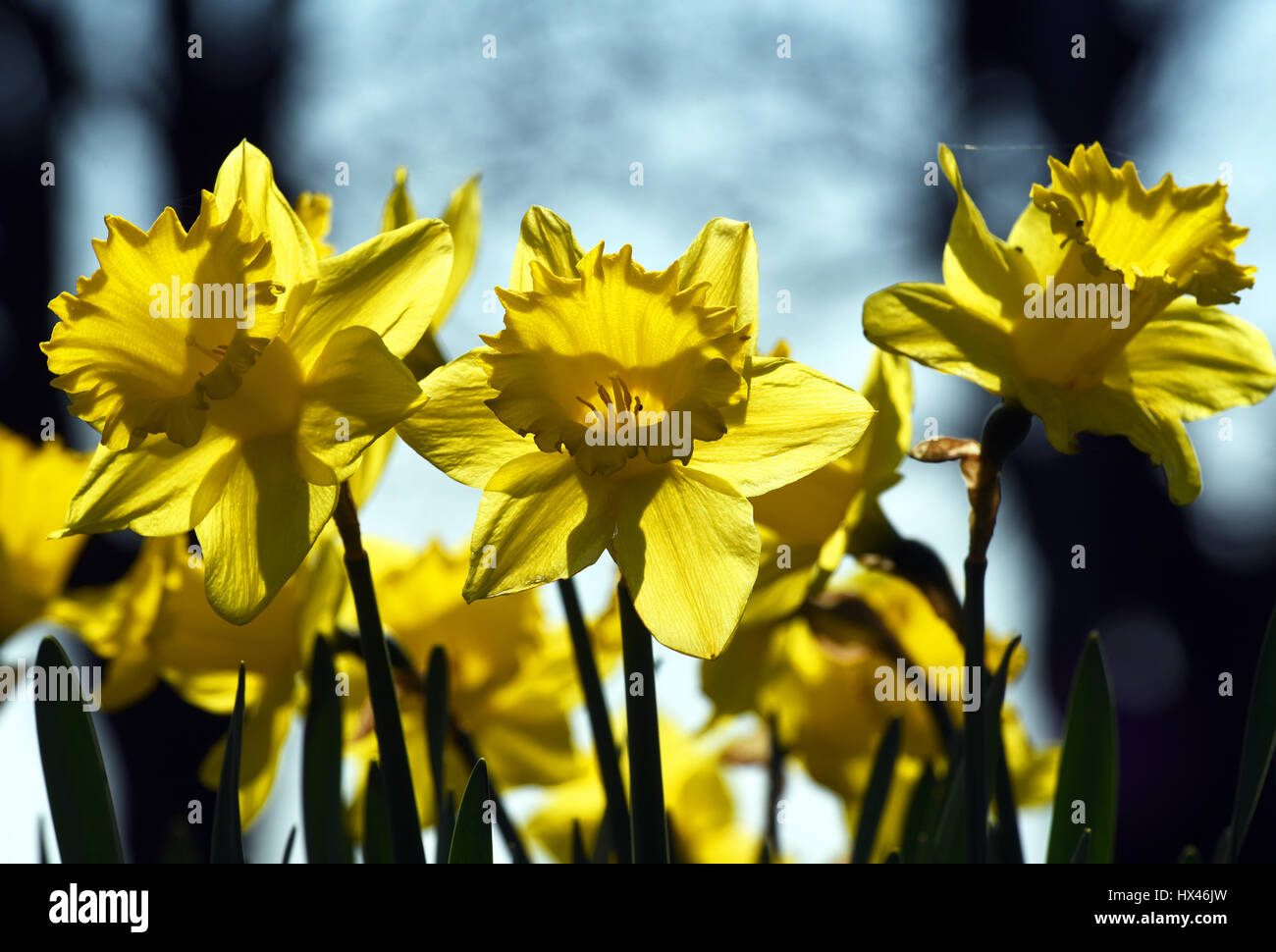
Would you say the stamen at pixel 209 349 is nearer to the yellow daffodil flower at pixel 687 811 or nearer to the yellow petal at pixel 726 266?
the yellow petal at pixel 726 266

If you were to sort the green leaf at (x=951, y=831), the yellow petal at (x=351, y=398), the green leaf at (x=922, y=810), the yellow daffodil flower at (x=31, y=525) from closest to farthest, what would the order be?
1. the yellow petal at (x=351, y=398)
2. the green leaf at (x=951, y=831)
3. the green leaf at (x=922, y=810)
4. the yellow daffodil flower at (x=31, y=525)

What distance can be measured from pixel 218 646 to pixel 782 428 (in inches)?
23.8

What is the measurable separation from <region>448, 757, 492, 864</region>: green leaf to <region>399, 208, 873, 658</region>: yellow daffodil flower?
0.14 meters

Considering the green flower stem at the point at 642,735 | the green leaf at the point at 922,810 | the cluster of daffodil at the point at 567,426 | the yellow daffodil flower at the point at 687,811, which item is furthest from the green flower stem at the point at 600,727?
the yellow daffodil flower at the point at 687,811

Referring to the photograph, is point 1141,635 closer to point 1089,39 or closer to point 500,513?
point 1089,39

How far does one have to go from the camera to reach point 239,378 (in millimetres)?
611

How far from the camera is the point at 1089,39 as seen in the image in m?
4.27

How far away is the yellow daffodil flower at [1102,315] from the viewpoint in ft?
2.36

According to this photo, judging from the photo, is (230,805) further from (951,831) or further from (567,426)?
(951,831)

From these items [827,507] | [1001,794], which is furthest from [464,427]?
[1001,794]

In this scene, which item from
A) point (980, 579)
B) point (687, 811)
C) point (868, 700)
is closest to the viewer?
point (980, 579)

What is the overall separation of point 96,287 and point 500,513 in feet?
1.04

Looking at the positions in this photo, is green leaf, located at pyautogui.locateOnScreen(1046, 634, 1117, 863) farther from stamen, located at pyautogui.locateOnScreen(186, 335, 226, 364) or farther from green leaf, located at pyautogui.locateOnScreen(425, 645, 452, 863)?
stamen, located at pyautogui.locateOnScreen(186, 335, 226, 364)
